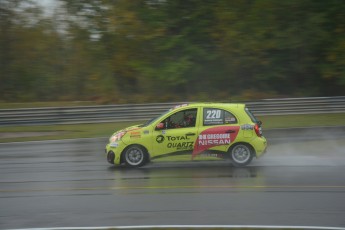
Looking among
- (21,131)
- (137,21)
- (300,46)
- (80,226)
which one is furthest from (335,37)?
(80,226)

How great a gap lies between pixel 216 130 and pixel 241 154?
0.88 m

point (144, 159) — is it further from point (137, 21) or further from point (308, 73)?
point (308, 73)

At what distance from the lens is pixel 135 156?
512 inches

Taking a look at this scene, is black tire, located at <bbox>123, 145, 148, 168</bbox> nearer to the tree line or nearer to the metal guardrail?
the metal guardrail

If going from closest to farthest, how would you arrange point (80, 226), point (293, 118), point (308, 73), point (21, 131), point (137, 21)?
point (80, 226), point (21, 131), point (293, 118), point (137, 21), point (308, 73)

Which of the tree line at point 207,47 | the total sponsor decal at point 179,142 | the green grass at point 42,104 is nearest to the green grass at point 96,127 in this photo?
the tree line at point 207,47

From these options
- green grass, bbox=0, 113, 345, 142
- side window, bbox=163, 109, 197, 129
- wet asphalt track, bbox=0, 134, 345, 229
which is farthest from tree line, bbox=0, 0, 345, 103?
side window, bbox=163, 109, 197, 129

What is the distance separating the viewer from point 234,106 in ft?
43.0

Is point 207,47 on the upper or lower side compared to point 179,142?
upper

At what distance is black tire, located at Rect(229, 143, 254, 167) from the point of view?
1287 centimetres

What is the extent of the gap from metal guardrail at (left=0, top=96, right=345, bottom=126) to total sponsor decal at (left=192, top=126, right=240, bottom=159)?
11750 millimetres

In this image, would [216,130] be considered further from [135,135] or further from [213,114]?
[135,135]

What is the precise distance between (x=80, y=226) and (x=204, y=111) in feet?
19.3

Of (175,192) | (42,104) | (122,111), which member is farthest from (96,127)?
(175,192)
